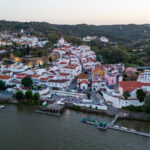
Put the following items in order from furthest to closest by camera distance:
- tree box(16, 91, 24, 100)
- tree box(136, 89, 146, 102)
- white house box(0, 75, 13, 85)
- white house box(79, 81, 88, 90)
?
1. white house box(0, 75, 13, 85)
2. white house box(79, 81, 88, 90)
3. tree box(16, 91, 24, 100)
4. tree box(136, 89, 146, 102)

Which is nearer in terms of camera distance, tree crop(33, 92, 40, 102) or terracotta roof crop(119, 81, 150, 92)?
terracotta roof crop(119, 81, 150, 92)

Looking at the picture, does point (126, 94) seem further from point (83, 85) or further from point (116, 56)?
point (116, 56)

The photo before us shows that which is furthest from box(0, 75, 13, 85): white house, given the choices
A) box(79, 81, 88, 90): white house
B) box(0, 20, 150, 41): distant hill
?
box(0, 20, 150, 41): distant hill

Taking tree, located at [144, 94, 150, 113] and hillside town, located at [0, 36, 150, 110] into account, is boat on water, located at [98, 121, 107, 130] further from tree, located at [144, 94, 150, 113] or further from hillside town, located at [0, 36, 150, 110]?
tree, located at [144, 94, 150, 113]

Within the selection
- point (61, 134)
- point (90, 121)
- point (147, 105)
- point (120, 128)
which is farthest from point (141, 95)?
point (61, 134)

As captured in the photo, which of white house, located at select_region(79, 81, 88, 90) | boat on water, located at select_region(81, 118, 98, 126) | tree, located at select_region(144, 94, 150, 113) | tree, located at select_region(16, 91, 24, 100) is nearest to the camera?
boat on water, located at select_region(81, 118, 98, 126)

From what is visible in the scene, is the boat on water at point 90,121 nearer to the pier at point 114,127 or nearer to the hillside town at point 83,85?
the pier at point 114,127

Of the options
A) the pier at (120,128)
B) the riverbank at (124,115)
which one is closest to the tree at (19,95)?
the riverbank at (124,115)

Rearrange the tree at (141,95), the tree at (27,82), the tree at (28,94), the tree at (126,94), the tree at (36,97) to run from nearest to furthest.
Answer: the tree at (141,95) → the tree at (126,94) → the tree at (36,97) → the tree at (28,94) → the tree at (27,82)
